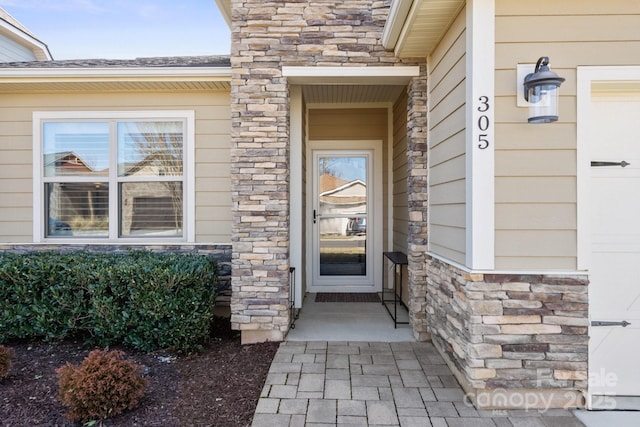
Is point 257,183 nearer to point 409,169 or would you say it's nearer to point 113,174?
point 409,169

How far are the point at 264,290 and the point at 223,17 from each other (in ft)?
10.6

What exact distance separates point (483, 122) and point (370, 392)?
200 centimetres

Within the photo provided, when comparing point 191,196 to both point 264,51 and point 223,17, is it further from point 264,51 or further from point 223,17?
point 223,17

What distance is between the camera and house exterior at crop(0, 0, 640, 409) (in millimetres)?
2379

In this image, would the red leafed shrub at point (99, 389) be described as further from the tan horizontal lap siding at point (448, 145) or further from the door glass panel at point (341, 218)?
the door glass panel at point (341, 218)

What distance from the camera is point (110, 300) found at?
321 centimetres

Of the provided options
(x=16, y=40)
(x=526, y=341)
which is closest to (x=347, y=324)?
(x=526, y=341)

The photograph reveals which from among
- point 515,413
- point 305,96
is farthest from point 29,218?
point 515,413

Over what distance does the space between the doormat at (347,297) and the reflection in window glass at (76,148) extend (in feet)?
10.00

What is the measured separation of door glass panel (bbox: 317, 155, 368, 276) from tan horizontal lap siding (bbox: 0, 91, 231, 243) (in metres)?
1.62

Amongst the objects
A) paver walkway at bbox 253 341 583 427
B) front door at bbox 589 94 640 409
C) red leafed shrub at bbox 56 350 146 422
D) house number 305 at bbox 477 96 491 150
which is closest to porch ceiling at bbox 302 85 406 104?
house number 305 at bbox 477 96 491 150

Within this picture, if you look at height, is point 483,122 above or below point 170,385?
above

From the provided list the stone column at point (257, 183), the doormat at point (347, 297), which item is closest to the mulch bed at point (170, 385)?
the stone column at point (257, 183)

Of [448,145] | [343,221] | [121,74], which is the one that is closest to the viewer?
[448,145]
